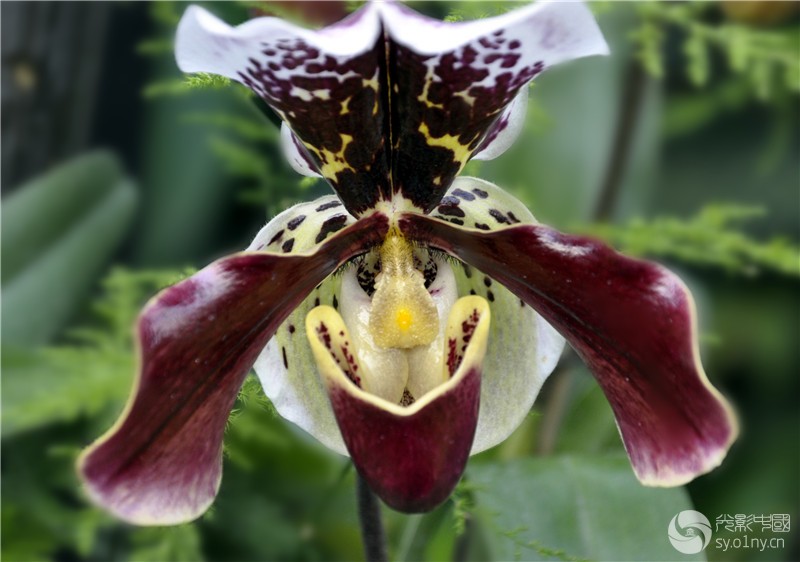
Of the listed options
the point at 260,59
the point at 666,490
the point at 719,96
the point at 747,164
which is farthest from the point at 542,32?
the point at 747,164

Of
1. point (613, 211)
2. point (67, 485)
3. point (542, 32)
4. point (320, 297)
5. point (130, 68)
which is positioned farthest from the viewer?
point (130, 68)

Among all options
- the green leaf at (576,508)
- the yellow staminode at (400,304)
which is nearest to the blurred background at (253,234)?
the green leaf at (576,508)

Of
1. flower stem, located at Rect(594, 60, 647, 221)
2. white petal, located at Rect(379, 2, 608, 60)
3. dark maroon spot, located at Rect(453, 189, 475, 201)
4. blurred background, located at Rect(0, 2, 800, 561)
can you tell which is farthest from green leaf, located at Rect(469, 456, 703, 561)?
flower stem, located at Rect(594, 60, 647, 221)

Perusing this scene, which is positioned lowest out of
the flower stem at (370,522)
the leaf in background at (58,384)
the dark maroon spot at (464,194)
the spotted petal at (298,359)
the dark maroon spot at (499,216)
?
the leaf in background at (58,384)

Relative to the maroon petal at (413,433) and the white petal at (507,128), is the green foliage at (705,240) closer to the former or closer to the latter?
the white petal at (507,128)

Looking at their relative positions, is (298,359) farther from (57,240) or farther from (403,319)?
(57,240)

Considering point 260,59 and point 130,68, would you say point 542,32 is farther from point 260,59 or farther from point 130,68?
point 130,68

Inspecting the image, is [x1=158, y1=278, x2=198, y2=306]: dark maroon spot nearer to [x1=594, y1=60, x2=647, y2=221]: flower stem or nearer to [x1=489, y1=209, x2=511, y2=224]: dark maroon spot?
[x1=489, y1=209, x2=511, y2=224]: dark maroon spot
